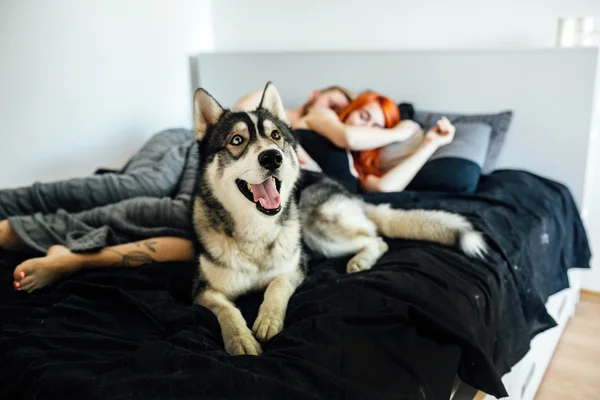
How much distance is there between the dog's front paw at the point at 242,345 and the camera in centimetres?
132

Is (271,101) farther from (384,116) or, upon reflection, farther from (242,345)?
(384,116)

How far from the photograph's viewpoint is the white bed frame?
2592 millimetres

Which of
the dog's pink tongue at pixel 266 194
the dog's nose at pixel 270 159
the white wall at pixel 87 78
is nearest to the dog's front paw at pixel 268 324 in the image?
the dog's pink tongue at pixel 266 194

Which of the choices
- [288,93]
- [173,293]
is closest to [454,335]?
[173,293]

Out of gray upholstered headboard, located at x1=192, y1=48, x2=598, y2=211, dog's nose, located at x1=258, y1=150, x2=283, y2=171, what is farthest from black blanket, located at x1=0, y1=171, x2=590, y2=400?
gray upholstered headboard, located at x1=192, y1=48, x2=598, y2=211

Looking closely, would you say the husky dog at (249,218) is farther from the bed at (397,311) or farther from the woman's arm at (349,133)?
the woman's arm at (349,133)

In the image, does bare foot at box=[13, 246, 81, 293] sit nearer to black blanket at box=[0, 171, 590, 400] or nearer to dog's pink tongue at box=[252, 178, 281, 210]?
black blanket at box=[0, 171, 590, 400]

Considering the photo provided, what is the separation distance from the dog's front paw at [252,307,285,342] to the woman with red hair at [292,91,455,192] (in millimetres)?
1076

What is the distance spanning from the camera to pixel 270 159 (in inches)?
57.8

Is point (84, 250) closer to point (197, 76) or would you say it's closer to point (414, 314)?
point (414, 314)

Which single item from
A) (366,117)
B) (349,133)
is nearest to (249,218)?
(349,133)

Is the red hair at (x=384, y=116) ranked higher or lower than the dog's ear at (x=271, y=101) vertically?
lower

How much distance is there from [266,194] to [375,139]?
111cm

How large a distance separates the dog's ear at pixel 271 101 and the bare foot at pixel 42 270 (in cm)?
82
